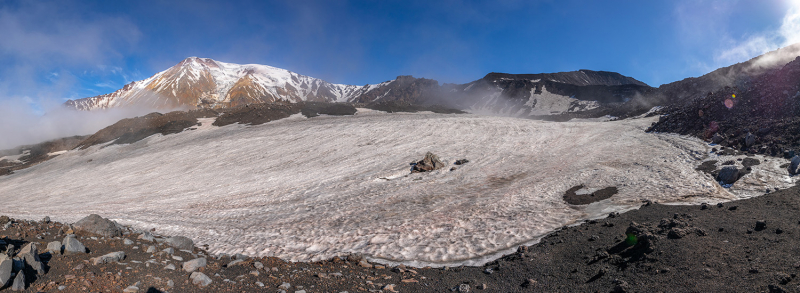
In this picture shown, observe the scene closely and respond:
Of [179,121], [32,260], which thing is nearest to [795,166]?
[32,260]

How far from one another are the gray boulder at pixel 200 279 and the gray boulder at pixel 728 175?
677 inches

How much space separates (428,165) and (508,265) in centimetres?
1186

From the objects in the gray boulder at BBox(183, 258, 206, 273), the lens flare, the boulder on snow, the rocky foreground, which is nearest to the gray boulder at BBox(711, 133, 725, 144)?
the lens flare

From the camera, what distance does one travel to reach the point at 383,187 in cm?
1672

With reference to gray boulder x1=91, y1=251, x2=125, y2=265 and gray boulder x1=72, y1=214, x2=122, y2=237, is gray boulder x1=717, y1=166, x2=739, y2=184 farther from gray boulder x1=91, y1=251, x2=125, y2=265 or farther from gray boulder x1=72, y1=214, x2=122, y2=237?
gray boulder x1=72, y1=214, x2=122, y2=237

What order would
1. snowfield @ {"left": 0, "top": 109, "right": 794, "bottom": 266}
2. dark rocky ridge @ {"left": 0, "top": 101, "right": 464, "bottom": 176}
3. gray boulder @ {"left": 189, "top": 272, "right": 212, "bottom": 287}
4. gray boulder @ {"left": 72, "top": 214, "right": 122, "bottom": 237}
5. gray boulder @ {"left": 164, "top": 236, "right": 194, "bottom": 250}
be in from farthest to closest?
dark rocky ridge @ {"left": 0, "top": 101, "right": 464, "bottom": 176}, snowfield @ {"left": 0, "top": 109, "right": 794, "bottom": 266}, gray boulder @ {"left": 164, "top": 236, "right": 194, "bottom": 250}, gray boulder @ {"left": 72, "top": 214, "right": 122, "bottom": 237}, gray boulder @ {"left": 189, "top": 272, "right": 212, "bottom": 287}

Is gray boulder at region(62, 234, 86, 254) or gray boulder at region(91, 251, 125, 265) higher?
gray boulder at region(62, 234, 86, 254)

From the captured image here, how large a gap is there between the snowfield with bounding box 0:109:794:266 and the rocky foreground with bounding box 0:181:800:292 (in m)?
1.22

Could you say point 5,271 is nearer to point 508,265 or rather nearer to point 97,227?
point 97,227

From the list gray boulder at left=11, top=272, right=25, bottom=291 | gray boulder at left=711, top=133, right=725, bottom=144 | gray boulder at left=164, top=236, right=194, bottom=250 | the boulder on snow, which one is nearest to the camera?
gray boulder at left=11, top=272, right=25, bottom=291

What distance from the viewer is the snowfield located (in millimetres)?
10547

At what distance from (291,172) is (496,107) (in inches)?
3466

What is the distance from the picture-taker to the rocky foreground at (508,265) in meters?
5.47

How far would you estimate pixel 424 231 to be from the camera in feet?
35.4
